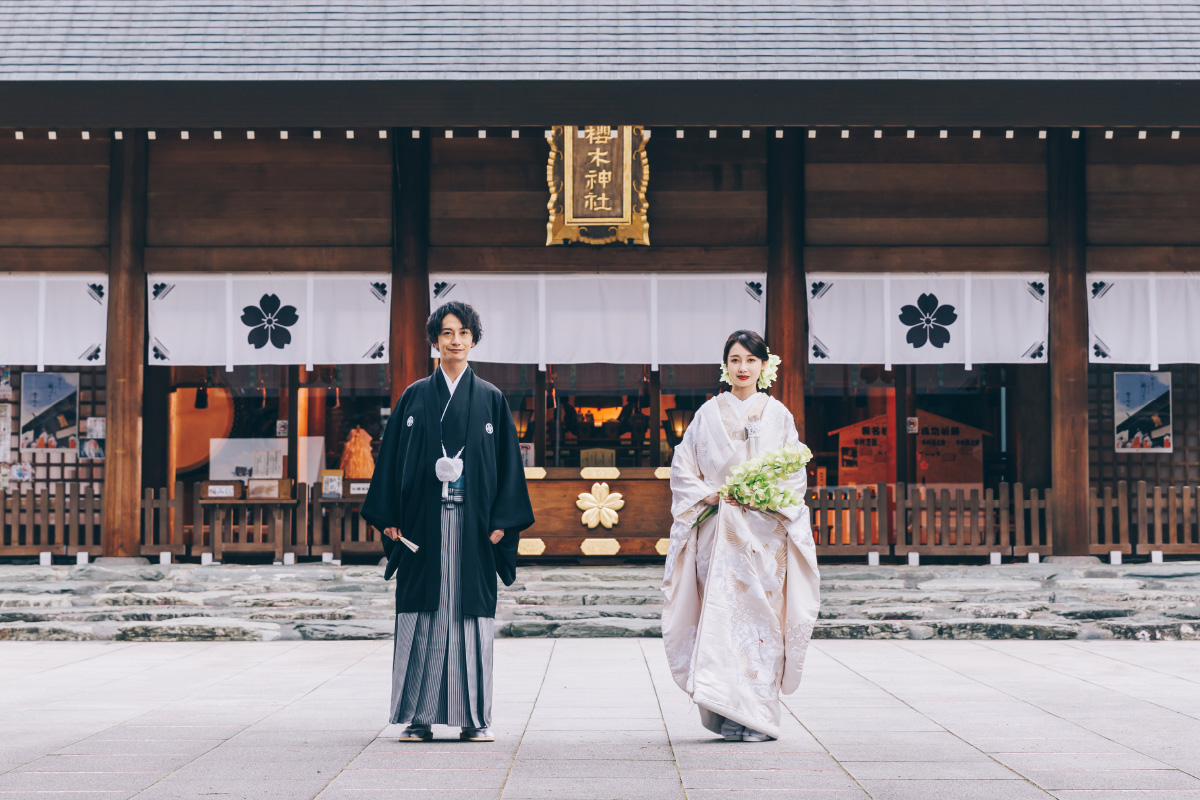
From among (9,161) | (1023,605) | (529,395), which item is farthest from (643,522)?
(9,161)

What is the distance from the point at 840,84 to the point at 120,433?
284 inches

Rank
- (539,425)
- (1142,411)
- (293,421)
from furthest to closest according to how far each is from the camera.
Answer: (293,421) < (539,425) < (1142,411)

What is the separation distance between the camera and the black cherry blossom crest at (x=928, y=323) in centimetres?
1033

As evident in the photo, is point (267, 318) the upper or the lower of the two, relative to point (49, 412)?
upper

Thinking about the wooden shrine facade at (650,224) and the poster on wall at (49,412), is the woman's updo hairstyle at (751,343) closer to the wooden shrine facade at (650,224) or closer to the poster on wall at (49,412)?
the wooden shrine facade at (650,224)

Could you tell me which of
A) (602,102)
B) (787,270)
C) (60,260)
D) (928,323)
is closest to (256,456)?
(60,260)

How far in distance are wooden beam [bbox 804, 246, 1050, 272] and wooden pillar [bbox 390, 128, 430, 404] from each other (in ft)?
12.0

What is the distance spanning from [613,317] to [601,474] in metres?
1.49

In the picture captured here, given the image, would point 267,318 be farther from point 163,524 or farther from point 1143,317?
point 1143,317

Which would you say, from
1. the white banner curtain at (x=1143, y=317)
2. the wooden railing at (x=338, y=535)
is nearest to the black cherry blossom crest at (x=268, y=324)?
the wooden railing at (x=338, y=535)

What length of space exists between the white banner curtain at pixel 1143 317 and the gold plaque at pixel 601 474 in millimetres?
4609

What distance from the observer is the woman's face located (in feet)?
17.2

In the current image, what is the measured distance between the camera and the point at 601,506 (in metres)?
10.3

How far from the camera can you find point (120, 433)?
10172mm
